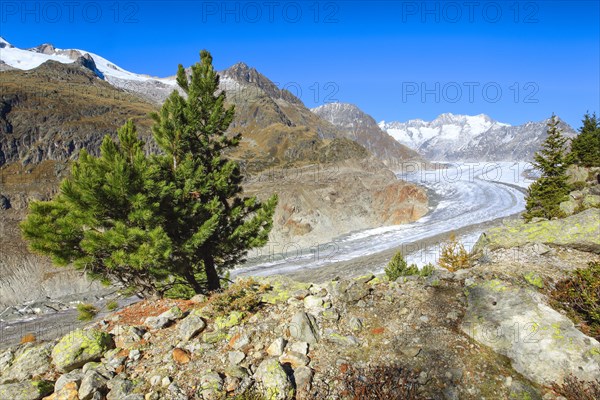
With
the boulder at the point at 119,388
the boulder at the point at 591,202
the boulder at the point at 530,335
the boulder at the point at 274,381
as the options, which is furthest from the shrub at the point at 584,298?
the boulder at the point at 591,202

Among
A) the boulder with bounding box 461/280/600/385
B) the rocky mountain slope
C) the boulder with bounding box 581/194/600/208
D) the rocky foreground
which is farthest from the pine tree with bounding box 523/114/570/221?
the rocky mountain slope

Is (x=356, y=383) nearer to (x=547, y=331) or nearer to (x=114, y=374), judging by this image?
(x=547, y=331)

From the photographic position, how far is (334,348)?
736cm

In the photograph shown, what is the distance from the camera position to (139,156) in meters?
11.0

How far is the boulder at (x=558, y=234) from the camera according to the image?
41.2 ft

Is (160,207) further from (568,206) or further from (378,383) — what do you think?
(568,206)

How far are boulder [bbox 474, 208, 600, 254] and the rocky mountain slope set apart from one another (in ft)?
135

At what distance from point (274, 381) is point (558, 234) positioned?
1235cm

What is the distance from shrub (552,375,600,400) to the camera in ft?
18.3

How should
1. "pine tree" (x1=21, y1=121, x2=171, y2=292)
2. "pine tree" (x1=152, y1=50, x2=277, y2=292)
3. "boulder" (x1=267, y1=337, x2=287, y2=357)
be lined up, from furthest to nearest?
"pine tree" (x1=152, y1=50, x2=277, y2=292) < "pine tree" (x1=21, y1=121, x2=171, y2=292) < "boulder" (x1=267, y1=337, x2=287, y2=357)

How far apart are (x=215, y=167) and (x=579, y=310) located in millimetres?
12373

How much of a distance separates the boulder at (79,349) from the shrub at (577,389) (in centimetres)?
853

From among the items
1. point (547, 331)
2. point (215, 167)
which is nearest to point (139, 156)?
point (215, 167)

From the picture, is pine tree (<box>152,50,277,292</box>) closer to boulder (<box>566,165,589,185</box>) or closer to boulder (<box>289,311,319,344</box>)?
boulder (<box>289,311,319,344</box>)
